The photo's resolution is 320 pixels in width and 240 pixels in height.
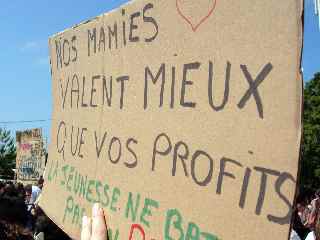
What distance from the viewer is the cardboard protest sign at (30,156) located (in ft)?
38.7

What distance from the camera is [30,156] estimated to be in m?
12.2

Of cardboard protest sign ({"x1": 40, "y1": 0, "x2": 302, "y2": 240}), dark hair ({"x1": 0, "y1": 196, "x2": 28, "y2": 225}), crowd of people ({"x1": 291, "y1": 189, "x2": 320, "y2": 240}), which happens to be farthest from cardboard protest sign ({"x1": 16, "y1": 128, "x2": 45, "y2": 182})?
cardboard protest sign ({"x1": 40, "y1": 0, "x2": 302, "y2": 240})

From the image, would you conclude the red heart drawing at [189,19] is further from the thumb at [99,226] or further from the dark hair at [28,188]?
the dark hair at [28,188]

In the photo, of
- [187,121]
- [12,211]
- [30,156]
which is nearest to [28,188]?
[30,156]

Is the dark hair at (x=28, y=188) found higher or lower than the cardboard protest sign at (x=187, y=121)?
lower

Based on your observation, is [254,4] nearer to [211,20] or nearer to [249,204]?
[211,20]

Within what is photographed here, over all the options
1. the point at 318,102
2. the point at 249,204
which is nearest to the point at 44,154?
the point at 249,204

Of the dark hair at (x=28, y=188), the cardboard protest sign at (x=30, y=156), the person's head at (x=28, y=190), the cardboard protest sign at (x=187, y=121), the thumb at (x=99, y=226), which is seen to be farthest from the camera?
the dark hair at (x=28, y=188)

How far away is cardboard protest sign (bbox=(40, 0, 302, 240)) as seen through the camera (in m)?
1.22

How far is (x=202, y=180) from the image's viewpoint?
146 cm

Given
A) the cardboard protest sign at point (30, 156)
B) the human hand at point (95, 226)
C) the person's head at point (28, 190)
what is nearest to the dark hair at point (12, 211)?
the human hand at point (95, 226)

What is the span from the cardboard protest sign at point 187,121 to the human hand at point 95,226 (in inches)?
1.6

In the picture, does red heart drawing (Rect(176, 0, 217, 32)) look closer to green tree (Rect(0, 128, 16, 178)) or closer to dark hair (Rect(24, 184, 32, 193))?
dark hair (Rect(24, 184, 32, 193))

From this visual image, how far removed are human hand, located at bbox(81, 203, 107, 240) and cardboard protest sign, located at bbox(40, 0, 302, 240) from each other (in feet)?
0.13
